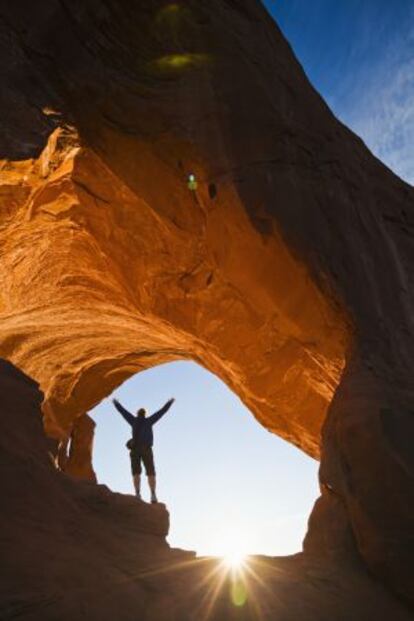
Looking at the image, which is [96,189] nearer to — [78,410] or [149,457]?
[149,457]

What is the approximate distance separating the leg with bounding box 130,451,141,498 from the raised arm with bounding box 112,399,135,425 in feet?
2.21

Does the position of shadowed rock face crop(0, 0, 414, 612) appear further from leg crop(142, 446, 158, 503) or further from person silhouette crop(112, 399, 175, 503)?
leg crop(142, 446, 158, 503)

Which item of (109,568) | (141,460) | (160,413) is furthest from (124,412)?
(109,568)

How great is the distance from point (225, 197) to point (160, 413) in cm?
490

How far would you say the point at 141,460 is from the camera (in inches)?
397

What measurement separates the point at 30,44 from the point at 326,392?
7004 millimetres

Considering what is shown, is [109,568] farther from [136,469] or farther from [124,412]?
[124,412]

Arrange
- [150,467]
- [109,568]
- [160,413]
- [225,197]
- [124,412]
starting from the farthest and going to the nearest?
1. [124,412]
2. [160,413]
3. [150,467]
4. [225,197]
5. [109,568]

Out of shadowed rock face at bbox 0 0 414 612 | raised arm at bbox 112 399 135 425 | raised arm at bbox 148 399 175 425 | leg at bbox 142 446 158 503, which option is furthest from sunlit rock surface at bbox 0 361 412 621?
raised arm at bbox 112 399 135 425

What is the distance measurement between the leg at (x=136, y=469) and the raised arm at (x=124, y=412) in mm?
673

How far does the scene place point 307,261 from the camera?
23.4 ft

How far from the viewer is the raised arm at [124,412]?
1045cm


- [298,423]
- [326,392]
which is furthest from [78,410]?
[326,392]

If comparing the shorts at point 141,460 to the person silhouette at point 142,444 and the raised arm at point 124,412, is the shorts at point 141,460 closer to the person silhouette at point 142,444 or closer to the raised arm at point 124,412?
the person silhouette at point 142,444
